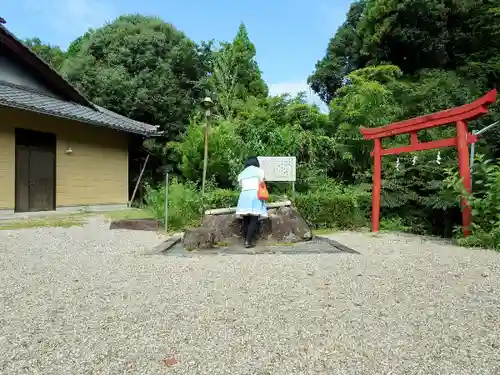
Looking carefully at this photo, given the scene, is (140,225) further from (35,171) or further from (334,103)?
(334,103)

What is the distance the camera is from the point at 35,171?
11.6m

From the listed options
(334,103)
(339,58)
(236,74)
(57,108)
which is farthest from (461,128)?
(339,58)

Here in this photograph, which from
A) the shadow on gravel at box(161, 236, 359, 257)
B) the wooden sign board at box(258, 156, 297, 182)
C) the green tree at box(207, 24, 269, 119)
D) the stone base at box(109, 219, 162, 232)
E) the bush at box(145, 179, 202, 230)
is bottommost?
the shadow on gravel at box(161, 236, 359, 257)

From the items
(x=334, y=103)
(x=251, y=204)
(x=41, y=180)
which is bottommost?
(x=251, y=204)

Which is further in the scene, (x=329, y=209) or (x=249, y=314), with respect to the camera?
(x=329, y=209)

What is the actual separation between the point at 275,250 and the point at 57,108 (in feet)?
28.2

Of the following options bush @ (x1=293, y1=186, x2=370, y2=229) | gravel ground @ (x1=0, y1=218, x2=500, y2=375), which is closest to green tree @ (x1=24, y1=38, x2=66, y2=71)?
bush @ (x1=293, y1=186, x2=370, y2=229)

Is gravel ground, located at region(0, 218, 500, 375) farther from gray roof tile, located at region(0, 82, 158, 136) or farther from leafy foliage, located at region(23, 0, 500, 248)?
gray roof tile, located at region(0, 82, 158, 136)

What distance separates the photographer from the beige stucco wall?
10.7 m

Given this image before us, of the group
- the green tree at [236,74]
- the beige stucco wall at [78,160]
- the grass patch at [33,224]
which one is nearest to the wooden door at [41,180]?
the beige stucco wall at [78,160]

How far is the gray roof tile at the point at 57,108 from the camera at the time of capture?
10.1 meters

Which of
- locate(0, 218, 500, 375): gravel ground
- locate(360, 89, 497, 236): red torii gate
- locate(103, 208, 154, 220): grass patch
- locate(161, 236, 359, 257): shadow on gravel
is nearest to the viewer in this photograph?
locate(0, 218, 500, 375): gravel ground

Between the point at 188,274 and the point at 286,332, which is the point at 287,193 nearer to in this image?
the point at 188,274

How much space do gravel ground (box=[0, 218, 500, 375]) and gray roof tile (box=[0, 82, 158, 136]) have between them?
20.4 feet
